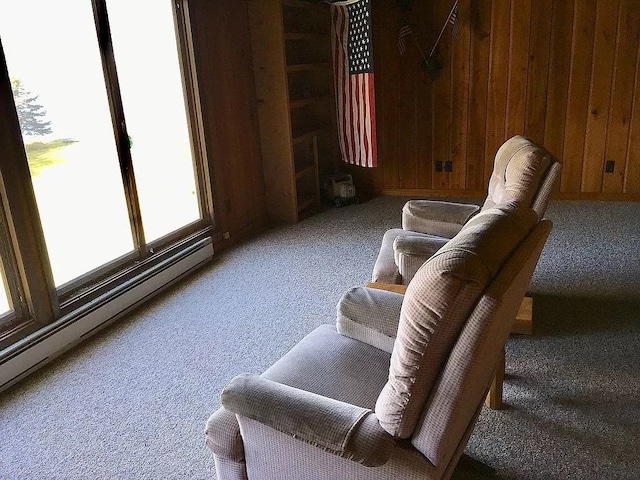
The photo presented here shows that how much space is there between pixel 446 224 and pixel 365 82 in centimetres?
216

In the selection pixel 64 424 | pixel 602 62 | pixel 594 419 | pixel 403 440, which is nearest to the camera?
pixel 403 440

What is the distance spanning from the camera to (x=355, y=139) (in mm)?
5020

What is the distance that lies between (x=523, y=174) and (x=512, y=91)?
3153mm

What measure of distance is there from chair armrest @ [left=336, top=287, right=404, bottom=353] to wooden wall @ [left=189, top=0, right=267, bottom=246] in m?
2.43

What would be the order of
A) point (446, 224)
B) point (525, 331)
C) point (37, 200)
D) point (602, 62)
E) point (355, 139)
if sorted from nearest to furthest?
point (525, 331)
point (37, 200)
point (446, 224)
point (602, 62)
point (355, 139)

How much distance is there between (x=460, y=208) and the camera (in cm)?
304

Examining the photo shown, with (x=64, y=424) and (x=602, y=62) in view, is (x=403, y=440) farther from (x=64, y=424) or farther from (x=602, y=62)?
(x=602, y=62)

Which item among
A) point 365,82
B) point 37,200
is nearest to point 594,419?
point 37,200

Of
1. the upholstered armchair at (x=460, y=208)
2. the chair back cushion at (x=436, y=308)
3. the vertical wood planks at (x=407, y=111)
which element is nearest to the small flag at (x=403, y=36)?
the vertical wood planks at (x=407, y=111)

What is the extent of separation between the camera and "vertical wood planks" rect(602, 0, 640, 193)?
4.54 metres

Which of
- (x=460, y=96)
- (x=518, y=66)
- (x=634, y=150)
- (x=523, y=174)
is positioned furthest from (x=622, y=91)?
(x=523, y=174)

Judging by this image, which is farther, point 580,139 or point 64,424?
point 580,139

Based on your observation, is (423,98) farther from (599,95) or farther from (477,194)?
(599,95)

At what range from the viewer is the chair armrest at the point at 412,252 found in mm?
2559
